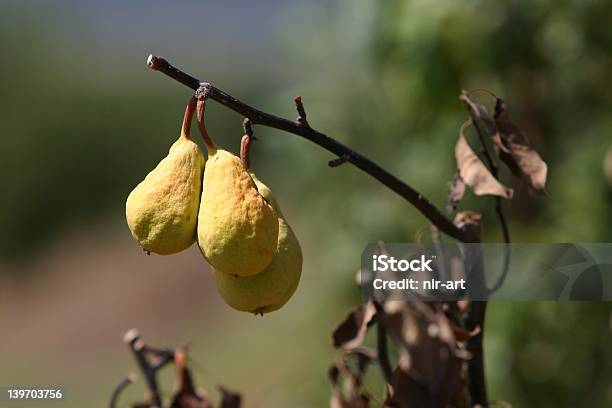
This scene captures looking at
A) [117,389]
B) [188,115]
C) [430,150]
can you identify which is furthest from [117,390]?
[430,150]

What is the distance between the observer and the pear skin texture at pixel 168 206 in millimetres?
917

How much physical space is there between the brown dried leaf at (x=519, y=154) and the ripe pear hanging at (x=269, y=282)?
1.12 feet

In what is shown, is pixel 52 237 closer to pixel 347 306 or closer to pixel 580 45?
pixel 347 306

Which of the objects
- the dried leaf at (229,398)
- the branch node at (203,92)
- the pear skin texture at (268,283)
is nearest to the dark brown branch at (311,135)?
the branch node at (203,92)

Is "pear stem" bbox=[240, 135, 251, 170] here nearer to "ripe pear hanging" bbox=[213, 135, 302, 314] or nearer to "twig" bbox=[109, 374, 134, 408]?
"ripe pear hanging" bbox=[213, 135, 302, 314]

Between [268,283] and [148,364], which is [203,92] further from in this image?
[148,364]

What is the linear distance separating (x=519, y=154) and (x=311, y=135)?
1.10ft

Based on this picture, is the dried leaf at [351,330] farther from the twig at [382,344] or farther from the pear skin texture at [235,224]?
the pear skin texture at [235,224]

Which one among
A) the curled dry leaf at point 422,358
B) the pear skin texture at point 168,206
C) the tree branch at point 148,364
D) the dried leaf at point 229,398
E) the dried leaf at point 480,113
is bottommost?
the curled dry leaf at point 422,358

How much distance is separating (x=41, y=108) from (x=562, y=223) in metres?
8.54

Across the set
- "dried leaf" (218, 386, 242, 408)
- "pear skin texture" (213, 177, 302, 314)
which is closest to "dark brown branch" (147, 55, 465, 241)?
"pear skin texture" (213, 177, 302, 314)

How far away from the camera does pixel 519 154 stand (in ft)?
3.79

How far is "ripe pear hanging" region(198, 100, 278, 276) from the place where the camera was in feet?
2.91

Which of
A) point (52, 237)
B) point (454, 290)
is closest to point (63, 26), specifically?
point (52, 237)
